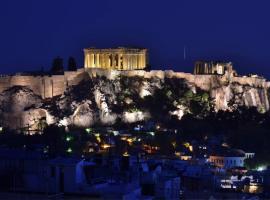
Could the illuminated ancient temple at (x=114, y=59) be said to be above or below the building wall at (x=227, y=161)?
above

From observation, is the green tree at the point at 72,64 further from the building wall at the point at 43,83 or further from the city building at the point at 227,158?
the city building at the point at 227,158

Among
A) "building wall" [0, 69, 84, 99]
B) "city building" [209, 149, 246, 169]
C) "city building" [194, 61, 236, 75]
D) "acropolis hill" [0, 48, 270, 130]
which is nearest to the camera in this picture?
"city building" [209, 149, 246, 169]

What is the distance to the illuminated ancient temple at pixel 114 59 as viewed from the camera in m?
52.4

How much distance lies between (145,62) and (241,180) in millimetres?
25722

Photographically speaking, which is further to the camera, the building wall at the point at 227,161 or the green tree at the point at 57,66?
the green tree at the point at 57,66

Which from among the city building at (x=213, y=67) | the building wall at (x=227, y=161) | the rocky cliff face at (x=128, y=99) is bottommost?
the building wall at (x=227, y=161)

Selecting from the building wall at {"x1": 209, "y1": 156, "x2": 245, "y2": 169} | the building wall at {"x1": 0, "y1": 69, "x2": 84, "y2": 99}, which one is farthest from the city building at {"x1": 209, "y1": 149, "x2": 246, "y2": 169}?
the building wall at {"x1": 0, "y1": 69, "x2": 84, "y2": 99}

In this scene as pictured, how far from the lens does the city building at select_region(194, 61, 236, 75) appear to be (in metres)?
56.5

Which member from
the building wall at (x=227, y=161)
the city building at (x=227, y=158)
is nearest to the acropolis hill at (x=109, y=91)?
the city building at (x=227, y=158)

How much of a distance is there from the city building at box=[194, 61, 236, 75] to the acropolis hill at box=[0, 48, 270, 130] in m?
0.64

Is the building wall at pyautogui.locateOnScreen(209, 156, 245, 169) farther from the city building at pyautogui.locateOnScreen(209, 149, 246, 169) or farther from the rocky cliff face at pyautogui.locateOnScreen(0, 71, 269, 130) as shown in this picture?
the rocky cliff face at pyautogui.locateOnScreen(0, 71, 269, 130)

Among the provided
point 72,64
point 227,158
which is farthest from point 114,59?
point 227,158

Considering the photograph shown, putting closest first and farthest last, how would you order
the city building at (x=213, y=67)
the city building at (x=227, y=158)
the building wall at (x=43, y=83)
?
1. the city building at (x=227, y=158)
2. the building wall at (x=43, y=83)
3. the city building at (x=213, y=67)

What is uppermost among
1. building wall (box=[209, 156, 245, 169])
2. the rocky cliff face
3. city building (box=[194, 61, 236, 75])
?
city building (box=[194, 61, 236, 75])
